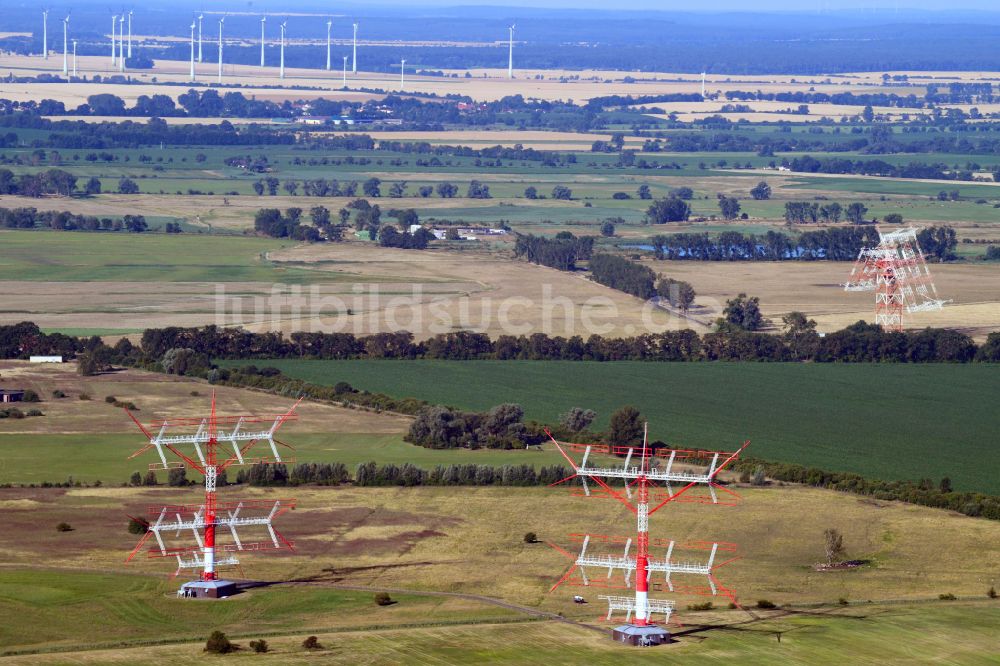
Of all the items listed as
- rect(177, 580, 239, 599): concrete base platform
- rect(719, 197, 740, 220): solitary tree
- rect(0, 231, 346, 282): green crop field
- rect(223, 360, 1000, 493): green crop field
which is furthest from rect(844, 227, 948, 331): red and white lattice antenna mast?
rect(177, 580, 239, 599): concrete base platform

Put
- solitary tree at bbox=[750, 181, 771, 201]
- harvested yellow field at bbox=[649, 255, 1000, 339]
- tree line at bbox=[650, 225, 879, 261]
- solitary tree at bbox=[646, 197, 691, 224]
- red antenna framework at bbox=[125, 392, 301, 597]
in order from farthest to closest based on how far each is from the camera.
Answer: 1. solitary tree at bbox=[750, 181, 771, 201]
2. solitary tree at bbox=[646, 197, 691, 224]
3. tree line at bbox=[650, 225, 879, 261]
4. harvested yellow field at bbox=[649, 255, 1000, 339]
5. red antenna framework at bbox=[125, 392, 301, 597]

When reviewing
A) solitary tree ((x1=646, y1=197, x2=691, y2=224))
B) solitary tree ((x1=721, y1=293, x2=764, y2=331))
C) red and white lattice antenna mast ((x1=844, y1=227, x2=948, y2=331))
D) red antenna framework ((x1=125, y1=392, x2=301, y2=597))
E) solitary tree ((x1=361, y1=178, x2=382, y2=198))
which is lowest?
red antenna framework ((x1=125, y1=392, x2=301, y2=597))

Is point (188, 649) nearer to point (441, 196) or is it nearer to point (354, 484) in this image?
point (354, 484)

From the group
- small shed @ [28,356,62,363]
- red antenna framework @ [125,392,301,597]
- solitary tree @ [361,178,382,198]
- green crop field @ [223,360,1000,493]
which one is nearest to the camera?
red antenna framework @ [125,392,301,597]

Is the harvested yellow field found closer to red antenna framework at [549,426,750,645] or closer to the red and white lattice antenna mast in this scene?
the red and white lattice antenna mast

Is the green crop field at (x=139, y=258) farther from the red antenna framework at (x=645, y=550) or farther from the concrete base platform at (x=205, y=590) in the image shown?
the concrete base platform at (x=205, y=590)

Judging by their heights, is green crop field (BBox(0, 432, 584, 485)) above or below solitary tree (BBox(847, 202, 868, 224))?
below

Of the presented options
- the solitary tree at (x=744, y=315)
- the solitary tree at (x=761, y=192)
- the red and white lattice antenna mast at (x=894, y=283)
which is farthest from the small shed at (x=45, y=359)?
the solitary tree at (x=761, y=192)

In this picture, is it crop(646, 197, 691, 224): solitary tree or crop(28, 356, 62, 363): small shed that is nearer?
crop(28, 356, 62, 363): small shed
